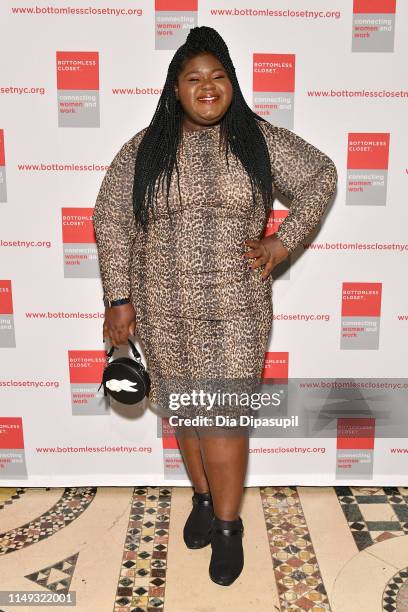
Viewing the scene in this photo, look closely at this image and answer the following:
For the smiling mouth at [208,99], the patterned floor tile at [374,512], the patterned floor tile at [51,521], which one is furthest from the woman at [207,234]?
the patterned floor tile at [51,521]

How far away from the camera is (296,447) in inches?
112

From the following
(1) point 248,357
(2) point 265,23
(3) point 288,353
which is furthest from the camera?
(3) point 288,353

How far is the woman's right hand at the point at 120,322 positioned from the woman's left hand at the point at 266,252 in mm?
444

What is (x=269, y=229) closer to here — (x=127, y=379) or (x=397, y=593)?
(x=127, y=379)

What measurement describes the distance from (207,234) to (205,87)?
1.43ft

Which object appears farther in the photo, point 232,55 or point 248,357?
point 232,55

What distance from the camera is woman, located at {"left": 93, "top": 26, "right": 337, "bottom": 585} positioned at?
2064 mm

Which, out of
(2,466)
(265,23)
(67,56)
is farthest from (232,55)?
(2,466)

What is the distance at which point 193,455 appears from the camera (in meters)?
2.46

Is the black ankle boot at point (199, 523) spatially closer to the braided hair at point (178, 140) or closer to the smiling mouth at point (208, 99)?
the braided hair at point (178, 140)

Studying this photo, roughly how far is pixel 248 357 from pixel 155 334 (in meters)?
0.32

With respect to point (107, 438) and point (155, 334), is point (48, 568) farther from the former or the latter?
point (155, 334)

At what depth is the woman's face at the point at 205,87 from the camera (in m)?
2.03

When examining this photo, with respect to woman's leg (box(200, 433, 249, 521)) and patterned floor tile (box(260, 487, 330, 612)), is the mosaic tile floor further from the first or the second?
woman's leg (box(200, 433, 249, 521))
